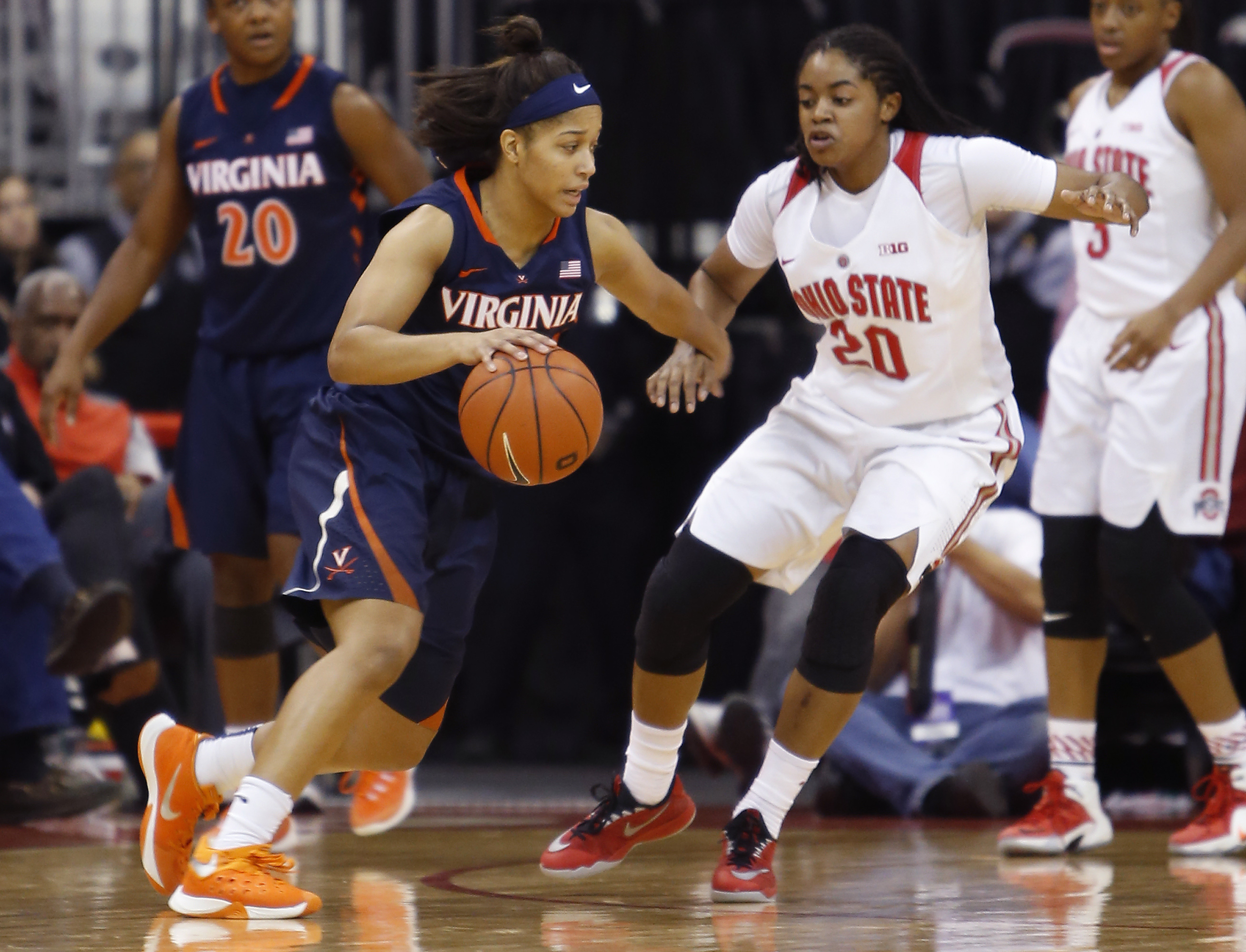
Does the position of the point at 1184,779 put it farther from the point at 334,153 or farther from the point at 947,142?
the point at 334,153

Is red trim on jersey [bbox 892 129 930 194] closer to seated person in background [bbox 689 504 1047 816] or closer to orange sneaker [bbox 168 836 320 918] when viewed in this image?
orange sneaker [bbox 168 836 320 918]

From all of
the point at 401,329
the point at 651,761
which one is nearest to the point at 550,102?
the point at 401,329

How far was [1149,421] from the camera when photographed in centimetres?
441

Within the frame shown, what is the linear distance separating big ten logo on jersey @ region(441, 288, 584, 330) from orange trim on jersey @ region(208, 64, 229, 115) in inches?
56.7

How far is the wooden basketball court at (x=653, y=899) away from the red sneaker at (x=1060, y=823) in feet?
0.24

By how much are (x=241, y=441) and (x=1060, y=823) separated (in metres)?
2.28

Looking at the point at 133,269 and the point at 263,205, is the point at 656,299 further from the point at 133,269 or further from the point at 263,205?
the point at 133,269

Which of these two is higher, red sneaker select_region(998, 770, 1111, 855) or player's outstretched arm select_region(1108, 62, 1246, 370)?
player's outstretched arm select_region(1108, 62, 1246, 370)

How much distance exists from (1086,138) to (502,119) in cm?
184

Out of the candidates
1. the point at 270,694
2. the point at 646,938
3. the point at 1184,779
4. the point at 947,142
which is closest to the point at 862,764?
the point at 1184,779

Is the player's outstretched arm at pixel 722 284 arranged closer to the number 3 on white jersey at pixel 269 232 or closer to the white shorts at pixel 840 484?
the white shorts at pixel 840 484

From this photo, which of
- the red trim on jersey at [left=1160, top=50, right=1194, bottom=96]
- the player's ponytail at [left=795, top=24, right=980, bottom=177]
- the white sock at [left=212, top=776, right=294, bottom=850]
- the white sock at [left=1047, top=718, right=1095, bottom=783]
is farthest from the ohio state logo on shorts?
the white sock at [left=212, top=776, right=294, bottom=850]

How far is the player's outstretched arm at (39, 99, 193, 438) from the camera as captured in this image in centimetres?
464

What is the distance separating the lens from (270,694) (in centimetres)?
471
